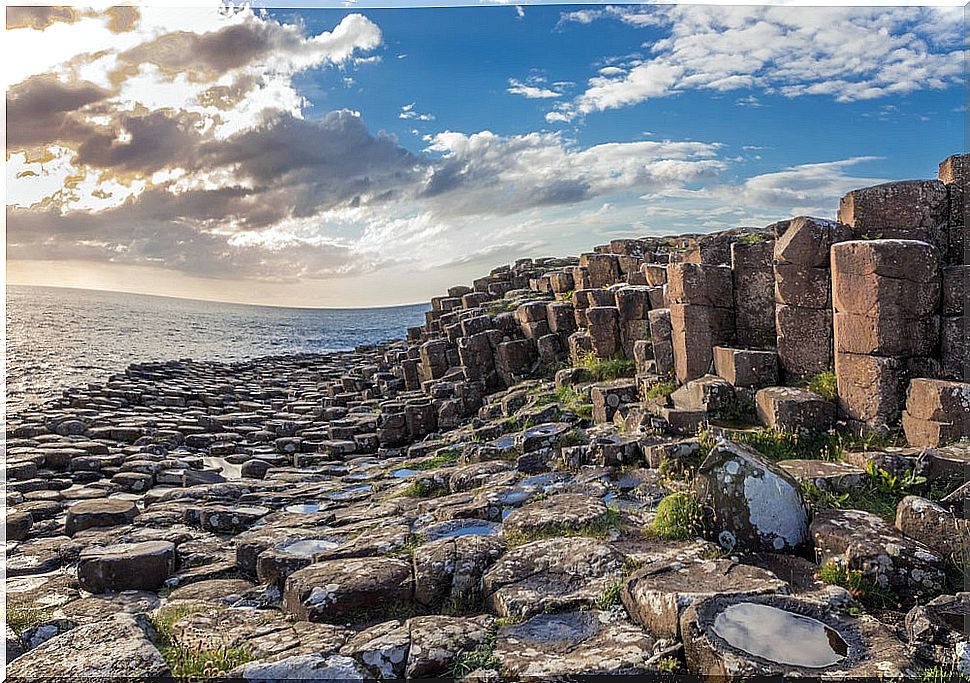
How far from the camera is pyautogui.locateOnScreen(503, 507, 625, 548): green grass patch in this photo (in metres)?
6.73

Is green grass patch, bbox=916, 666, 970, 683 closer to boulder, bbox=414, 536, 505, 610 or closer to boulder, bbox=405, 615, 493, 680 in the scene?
boulder, bbox=405, 615, 493, 680

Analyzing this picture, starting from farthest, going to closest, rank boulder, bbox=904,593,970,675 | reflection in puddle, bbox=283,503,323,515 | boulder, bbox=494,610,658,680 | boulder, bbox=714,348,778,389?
reflection in puddle, bbox=283,503,323,515 < boulder, bbox=714,348,778,389 < boulder, bbox=494,610,658,680 < boulder, bbox=904,593,970,675

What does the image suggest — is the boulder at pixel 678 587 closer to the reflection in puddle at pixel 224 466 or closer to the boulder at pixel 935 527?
the boulder at pixel 935 527

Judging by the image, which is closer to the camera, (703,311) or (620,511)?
(620,511)

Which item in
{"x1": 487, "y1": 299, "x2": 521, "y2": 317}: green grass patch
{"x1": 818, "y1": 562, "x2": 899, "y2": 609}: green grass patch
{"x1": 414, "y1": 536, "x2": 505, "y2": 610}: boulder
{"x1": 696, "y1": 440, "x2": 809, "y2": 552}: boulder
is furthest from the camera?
{"x1": 487, "y1": 299, "x2": 521, "y2": 317}: green grass patch

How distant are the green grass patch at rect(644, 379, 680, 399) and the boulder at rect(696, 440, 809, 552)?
5360mm

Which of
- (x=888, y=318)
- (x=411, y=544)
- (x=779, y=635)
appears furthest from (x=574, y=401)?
(x=779, y=635)

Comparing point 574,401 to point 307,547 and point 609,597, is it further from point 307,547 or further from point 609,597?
point 609,597

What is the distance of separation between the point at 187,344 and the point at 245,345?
209 inches

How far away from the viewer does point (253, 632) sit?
538cm

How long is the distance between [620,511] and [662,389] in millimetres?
4912

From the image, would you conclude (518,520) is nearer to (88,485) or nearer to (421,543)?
(421,543)

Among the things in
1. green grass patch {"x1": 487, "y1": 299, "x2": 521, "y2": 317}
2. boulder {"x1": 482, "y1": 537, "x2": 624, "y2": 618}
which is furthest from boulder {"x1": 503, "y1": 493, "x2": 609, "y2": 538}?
green grass patch {"x1": 487, "y1": 299, "x2": 521, "y2": 317}

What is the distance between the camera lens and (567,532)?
6867mm
